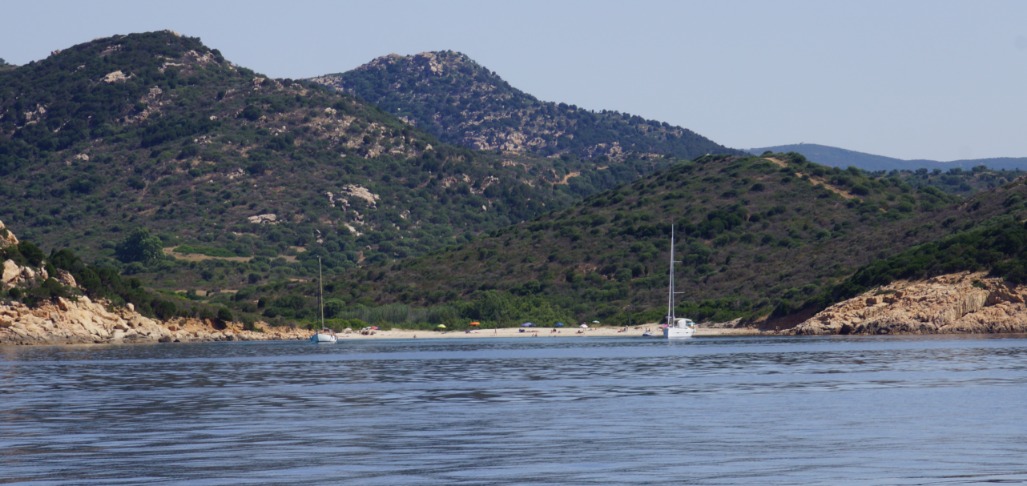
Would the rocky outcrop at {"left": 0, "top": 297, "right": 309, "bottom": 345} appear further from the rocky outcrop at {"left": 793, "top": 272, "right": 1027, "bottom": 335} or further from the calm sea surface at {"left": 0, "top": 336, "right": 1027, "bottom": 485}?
the rocky outcrop at {"left": 793, "top": 272, "right": 1027, "bottom": 335}

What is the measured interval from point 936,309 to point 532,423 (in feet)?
264

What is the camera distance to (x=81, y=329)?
117 meters

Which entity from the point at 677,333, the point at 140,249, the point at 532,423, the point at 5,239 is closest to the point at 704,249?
the point at 677,333

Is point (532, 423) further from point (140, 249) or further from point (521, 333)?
point (140, 249)

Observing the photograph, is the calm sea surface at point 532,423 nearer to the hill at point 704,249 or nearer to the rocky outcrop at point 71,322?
the rocky outcrop at point 71,322

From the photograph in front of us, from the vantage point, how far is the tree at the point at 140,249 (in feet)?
612

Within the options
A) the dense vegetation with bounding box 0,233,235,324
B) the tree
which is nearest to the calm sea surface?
the dense vegetation with bounding box 0,233,235,324

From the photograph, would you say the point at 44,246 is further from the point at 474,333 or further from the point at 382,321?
the point at 474,333

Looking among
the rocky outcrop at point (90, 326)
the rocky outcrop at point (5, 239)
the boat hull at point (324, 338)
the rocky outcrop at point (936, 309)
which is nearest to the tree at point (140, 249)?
the rocky outcrop at point (90, 326)

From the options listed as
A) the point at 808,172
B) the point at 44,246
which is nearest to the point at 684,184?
the point at 808,172

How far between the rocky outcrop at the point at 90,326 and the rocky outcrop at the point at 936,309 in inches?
2378

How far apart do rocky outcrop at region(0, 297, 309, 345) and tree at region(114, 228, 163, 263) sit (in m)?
55.1

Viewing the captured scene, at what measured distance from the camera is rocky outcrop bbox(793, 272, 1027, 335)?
107 m

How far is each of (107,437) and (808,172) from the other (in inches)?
6697
